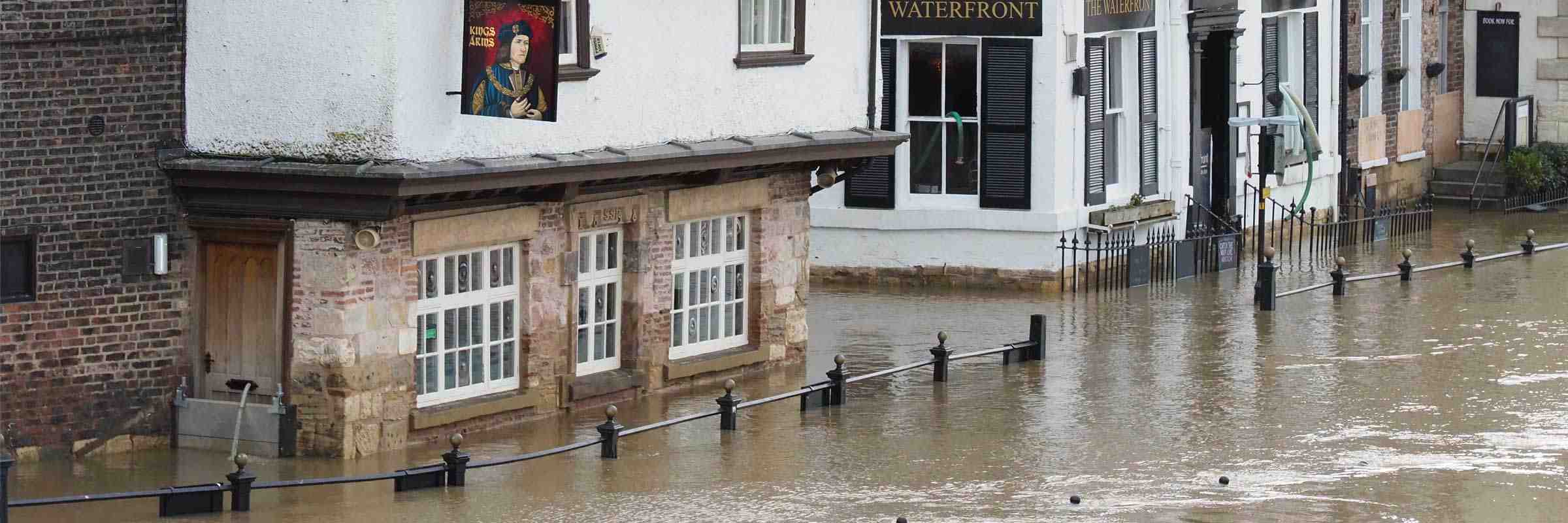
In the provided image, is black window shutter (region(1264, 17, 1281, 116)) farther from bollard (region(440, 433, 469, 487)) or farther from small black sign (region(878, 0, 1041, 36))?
bollard (region(440, 433, 469, 487))

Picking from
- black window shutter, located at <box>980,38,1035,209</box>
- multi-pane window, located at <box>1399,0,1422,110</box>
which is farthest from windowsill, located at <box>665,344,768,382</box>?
multi-pane window, located at <box>1399,0,1422,110</box>

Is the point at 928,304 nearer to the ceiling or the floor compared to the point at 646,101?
nearer to the floor

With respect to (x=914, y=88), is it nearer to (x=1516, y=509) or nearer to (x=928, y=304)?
(x=928, y=304)

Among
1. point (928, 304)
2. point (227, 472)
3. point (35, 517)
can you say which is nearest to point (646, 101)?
point (227, 472)

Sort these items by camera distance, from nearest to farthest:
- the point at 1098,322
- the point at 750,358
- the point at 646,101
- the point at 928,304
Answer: the point at 646,101, the point at 750,358, the point at 1098,322, the point at 928,304

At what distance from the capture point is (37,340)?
1841cm

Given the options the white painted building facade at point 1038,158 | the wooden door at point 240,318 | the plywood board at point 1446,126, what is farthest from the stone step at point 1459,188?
the wooden door at point 240,318

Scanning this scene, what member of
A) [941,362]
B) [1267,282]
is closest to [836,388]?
[941,362]

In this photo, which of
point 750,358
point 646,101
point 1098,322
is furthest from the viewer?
point 1098,322

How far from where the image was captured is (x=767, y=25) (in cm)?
2319

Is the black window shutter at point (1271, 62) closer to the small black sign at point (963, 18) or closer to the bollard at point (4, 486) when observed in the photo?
the small black sign at point (963, 18)

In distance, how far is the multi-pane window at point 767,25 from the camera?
22.8 meters

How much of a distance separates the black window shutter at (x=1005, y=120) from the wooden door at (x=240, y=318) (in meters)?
13.0

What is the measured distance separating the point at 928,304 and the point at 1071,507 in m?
12.2
